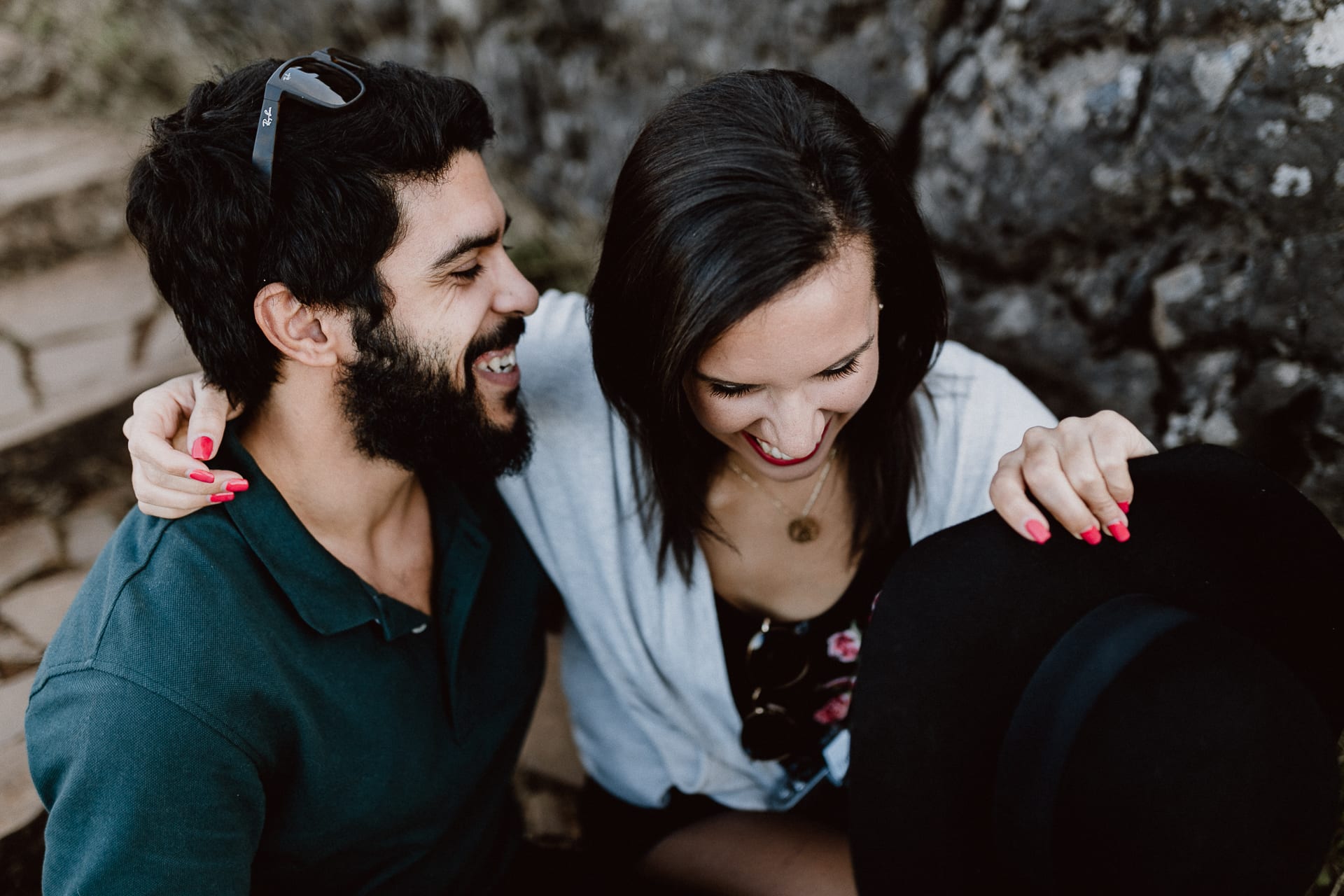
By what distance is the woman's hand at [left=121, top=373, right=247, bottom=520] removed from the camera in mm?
1495

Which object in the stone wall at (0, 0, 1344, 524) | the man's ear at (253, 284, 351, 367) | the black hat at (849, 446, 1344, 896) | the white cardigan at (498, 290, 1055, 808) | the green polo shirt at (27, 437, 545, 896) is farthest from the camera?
the white cardigan at (498, 290, 1055, 808)

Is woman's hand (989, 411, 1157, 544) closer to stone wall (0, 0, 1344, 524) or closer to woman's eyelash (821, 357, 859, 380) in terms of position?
woman's eyelash (821, 357, 859, 380)

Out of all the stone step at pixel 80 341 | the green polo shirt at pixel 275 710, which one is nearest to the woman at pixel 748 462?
the green polo shirt at pixel 275 710

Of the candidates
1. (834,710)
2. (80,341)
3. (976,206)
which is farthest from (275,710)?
(80,341)

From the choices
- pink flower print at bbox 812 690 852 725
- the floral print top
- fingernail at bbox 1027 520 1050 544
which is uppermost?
fingernail at bbox 1027 520 1050 544

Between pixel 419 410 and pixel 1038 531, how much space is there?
1.06 meters

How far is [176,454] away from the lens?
4.92 ft

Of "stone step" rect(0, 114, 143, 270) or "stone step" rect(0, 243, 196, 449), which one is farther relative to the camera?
"stone step" rect(0, 114, 143, 270)

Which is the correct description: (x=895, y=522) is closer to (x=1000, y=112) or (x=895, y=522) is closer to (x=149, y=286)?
(x=1000, y=112)

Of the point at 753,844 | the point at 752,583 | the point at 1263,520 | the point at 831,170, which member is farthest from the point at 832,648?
the point at 831,170

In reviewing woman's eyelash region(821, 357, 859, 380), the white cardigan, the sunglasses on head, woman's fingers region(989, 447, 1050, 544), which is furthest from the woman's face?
the sunglasses on head

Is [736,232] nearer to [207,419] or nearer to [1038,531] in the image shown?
[1038,531]

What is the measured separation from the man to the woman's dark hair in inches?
12.2

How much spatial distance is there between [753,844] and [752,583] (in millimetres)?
576
